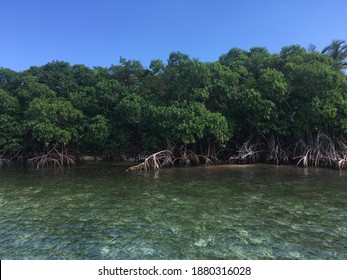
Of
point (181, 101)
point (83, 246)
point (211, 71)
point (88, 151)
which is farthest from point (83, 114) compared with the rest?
point (83, 246)

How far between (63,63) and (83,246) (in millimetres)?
23680

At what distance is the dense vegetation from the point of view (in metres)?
17.6

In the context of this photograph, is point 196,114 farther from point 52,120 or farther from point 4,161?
point 4,161

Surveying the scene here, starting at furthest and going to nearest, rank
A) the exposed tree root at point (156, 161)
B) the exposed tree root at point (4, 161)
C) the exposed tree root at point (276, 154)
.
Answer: the exposed tree root at point (4, 161) → the exposed tree root at point (276, 154) → the exposed tree root at point (156, 161)

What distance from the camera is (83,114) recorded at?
2144 cm

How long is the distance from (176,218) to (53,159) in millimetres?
15175

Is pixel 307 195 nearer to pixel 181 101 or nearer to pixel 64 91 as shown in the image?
pixel 181 101

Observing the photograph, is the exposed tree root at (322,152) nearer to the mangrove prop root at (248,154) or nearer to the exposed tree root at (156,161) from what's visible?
the mangrove prop root at (248,154)

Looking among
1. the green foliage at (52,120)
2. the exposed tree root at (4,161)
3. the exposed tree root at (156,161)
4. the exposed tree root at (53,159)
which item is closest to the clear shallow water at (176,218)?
the exposed tree root at (156,161)

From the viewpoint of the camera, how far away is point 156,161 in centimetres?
1838

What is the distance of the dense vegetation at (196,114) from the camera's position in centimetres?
1759

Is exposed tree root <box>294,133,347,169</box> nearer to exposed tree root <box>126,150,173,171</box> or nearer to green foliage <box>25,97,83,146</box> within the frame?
exposed tree root <box>126,150,173,171</box>

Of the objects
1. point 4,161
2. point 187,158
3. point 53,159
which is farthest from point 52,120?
point 187,158

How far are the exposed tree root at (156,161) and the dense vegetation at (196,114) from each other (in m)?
0.07
